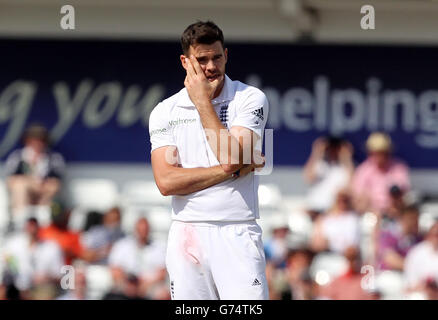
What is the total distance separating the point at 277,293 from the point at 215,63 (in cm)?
492

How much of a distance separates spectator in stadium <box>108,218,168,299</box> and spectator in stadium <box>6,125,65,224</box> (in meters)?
1.53

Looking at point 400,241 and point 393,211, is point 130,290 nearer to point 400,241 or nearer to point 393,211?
point 400,241

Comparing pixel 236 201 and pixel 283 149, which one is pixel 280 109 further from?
pixel 236 201

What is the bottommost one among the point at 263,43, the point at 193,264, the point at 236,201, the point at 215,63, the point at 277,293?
the point at 277,293

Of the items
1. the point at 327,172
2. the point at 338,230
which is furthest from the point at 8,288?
the point at 327,172

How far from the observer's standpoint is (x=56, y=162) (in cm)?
1175

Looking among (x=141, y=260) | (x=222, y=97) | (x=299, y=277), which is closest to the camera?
(x=222, y=97)

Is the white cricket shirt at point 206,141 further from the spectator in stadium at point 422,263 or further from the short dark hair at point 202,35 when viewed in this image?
the spectator in stadium at point 422,263

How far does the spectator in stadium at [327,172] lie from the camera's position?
11000 mm

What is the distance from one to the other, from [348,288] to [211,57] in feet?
17.4

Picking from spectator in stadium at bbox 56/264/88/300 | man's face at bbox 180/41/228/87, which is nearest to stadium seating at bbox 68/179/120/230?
spectator in stadium at bbox 56/264/88/300

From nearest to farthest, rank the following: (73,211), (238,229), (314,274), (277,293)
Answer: (238,229)
(277,293)
(314,274)
(73,211)

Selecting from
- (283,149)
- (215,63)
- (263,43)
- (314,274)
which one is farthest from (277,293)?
(215,63)

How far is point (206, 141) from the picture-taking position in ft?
14.7
